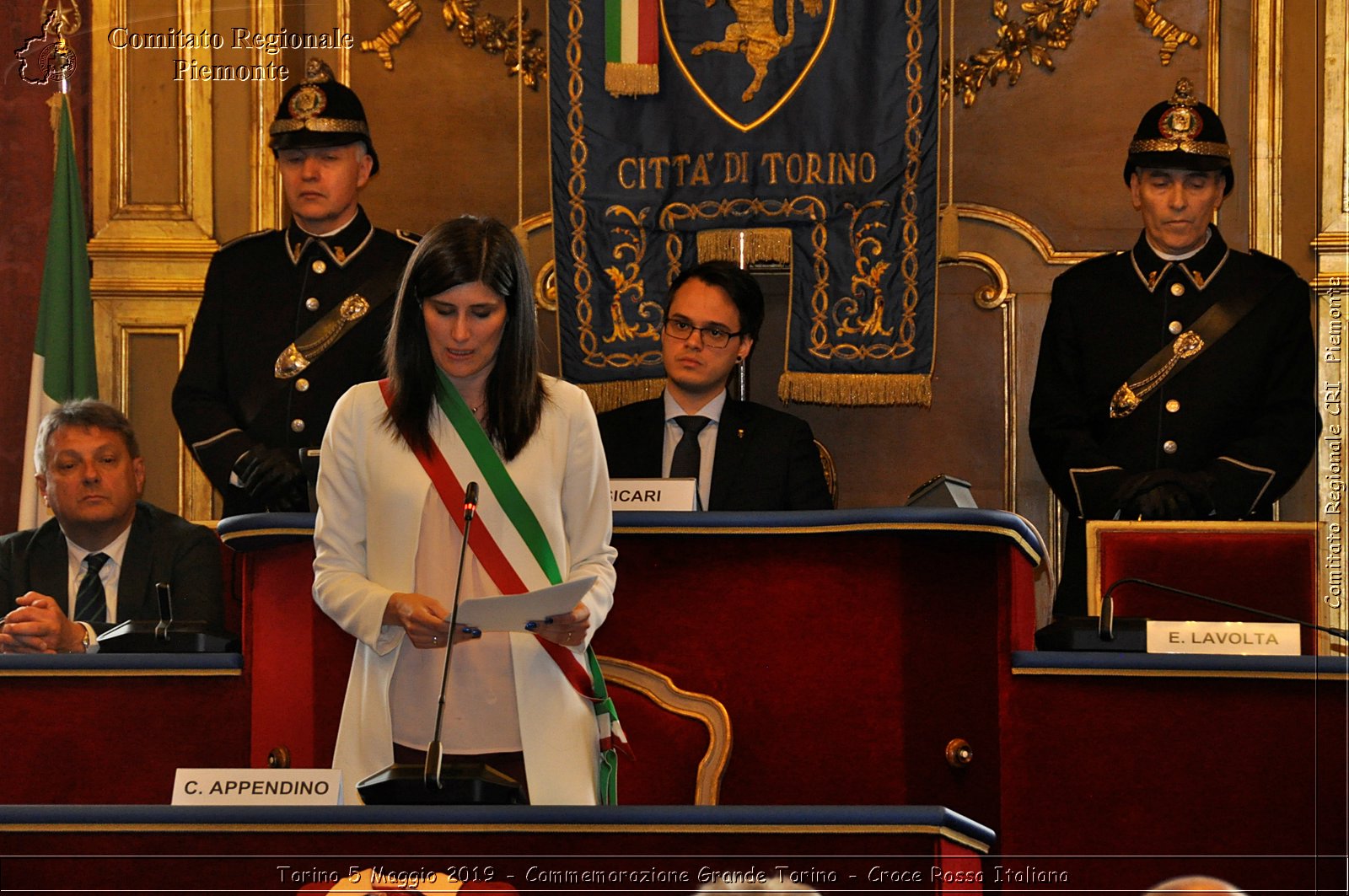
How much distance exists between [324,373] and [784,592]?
170 centimetres

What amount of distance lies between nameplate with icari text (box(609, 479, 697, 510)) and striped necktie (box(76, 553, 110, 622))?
4.56 feet

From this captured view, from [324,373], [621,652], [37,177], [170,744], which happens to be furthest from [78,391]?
[621,652]

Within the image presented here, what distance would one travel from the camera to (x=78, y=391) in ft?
19.4

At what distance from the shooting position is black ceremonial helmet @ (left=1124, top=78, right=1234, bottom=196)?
502cm

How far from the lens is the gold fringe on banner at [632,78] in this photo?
18.5 ft

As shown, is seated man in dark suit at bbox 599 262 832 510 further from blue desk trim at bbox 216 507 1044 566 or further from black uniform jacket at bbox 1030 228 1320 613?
black uniform jacket at bbox 1030 228 1320 613

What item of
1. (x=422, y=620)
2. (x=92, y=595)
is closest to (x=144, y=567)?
(x=92, y=595)

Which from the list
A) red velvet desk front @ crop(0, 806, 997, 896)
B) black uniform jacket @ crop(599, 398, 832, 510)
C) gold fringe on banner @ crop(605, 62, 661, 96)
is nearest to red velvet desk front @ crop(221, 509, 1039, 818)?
black uniform jacket @ crop(599, 398, 832, 510)

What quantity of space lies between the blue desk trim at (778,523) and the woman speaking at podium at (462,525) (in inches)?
20.7

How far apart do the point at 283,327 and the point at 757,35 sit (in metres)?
1.71

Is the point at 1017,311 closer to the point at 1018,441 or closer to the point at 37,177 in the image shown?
the point at 1018,441

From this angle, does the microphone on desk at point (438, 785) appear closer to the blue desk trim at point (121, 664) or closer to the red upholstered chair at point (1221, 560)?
the blue desk trim at point (121, 664)

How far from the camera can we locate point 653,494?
4051mm

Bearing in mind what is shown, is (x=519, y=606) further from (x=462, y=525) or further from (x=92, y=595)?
(x=92, y=595)
